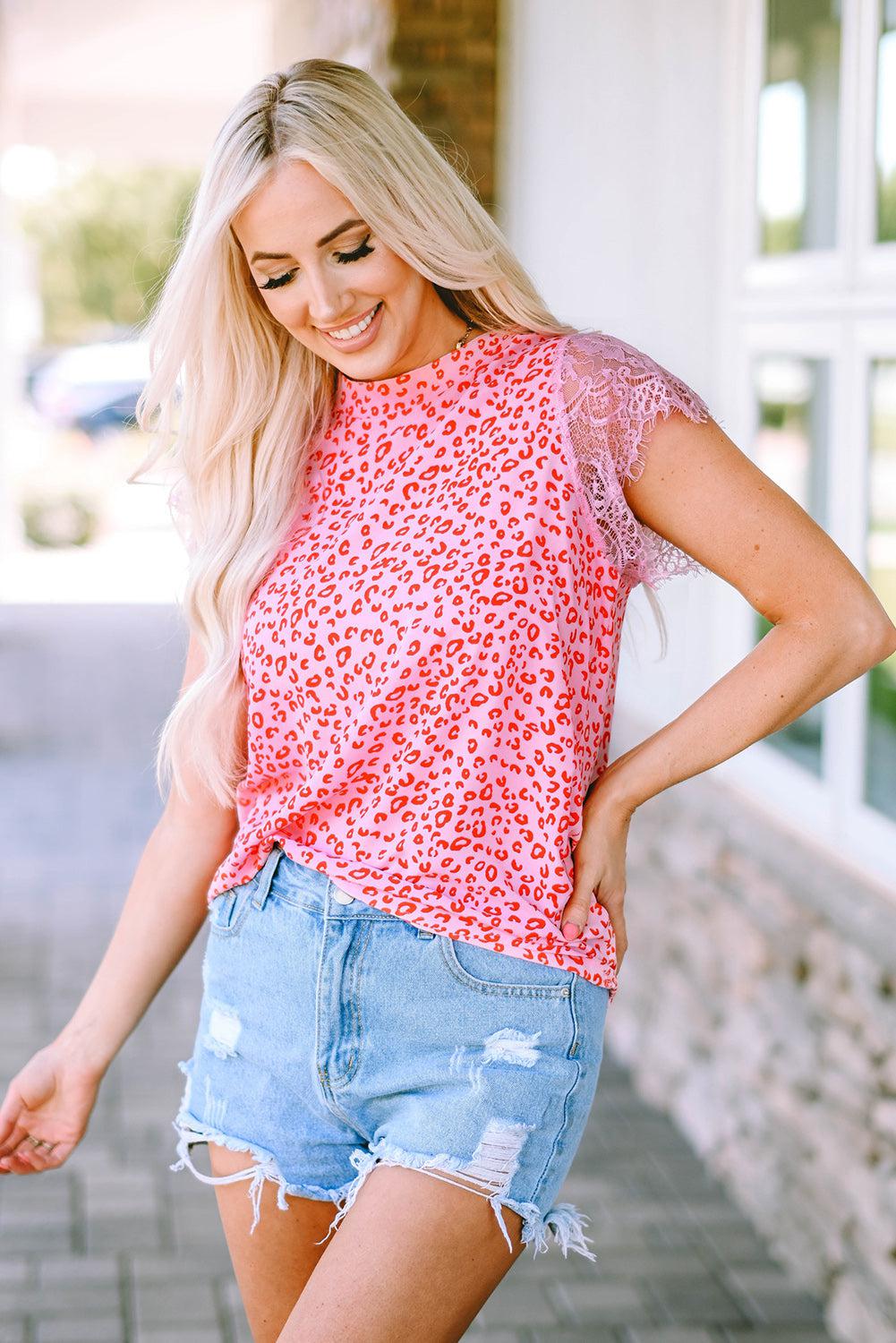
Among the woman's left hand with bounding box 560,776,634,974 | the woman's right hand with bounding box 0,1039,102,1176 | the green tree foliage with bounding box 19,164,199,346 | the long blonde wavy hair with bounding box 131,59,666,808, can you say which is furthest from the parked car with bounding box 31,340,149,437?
the woman's left hand with bounding box 560,776,634,974

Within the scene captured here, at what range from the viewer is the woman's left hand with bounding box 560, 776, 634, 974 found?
1661 mm

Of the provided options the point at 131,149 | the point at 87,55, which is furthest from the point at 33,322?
the point at 87,55

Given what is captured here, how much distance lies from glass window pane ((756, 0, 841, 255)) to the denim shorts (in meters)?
2.10

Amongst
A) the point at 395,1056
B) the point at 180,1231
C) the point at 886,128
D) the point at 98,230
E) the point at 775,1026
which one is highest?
the point at 98,230

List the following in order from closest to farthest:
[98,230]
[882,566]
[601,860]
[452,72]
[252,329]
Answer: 1. [601,860]
2. [252,329]
3. [882,566]
4. [452,72]
5. [98,230]

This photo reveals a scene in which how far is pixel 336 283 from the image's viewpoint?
5.79ft

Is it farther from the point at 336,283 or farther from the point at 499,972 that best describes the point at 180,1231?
the point at 336,283

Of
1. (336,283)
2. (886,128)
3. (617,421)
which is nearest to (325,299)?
(336,283)

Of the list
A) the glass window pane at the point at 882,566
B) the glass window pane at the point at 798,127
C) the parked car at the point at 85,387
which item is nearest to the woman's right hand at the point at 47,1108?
the glass window pane at the point at 882,566

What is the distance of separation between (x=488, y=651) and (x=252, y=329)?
0.58 metres

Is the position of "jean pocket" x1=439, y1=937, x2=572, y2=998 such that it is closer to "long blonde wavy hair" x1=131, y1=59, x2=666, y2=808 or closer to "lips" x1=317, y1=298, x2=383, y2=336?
"long blonde wavy hair" x1=131, y1=59, x2=666, y2=808

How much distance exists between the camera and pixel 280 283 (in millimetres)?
1816

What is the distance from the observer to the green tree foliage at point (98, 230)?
118 ft

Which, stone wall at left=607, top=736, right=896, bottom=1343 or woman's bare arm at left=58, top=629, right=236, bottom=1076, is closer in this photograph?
woman's bare arm at left=58, top=629, right=236, bottom=1076
